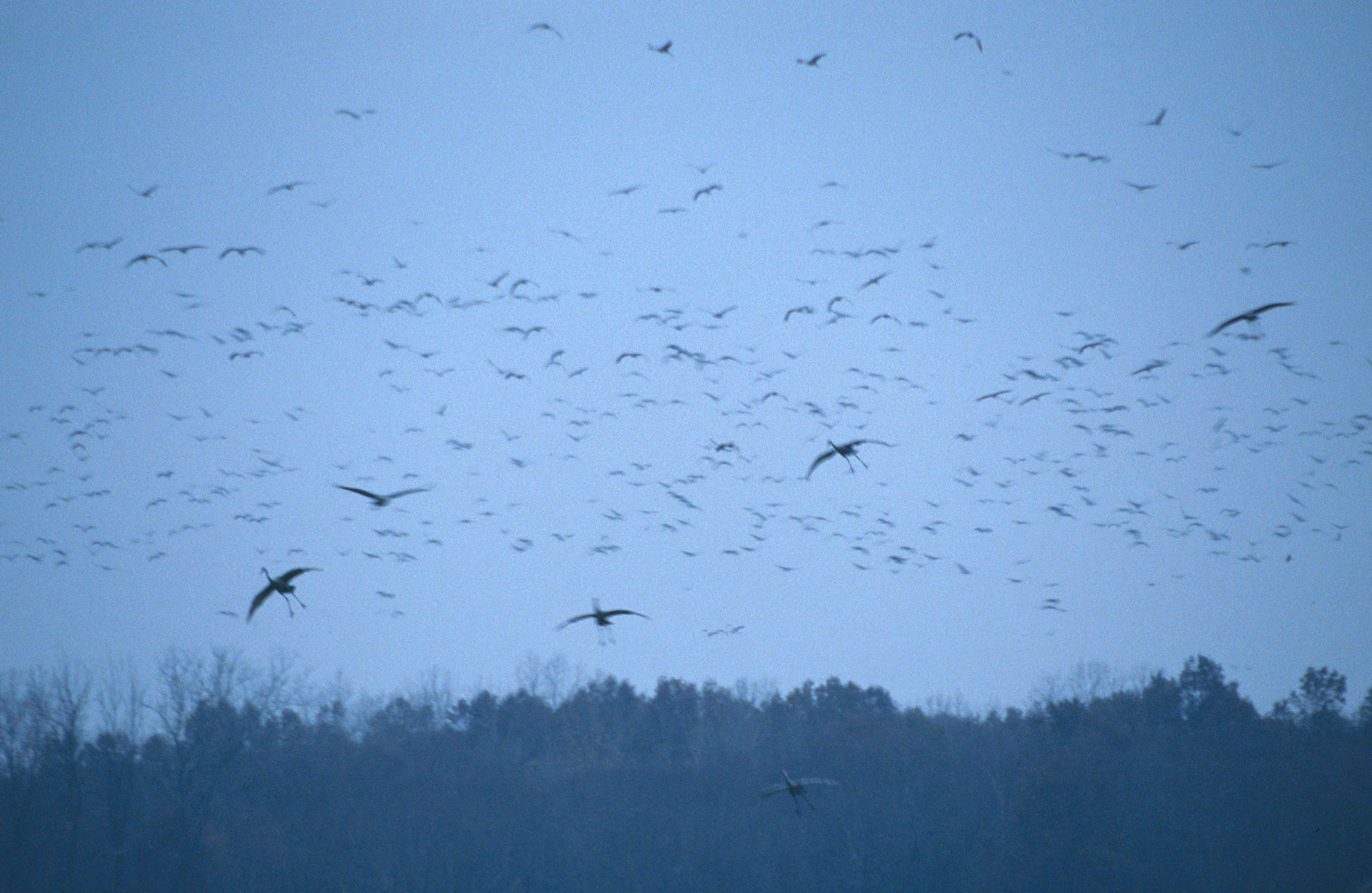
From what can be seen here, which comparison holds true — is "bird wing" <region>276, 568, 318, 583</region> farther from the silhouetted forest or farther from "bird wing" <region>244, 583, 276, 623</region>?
the silhouetted forest

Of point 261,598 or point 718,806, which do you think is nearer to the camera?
point 261,598

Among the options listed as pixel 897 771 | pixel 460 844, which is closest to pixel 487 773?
pixel 460 844

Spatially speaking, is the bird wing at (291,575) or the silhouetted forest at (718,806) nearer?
the bird wing at (291,575)

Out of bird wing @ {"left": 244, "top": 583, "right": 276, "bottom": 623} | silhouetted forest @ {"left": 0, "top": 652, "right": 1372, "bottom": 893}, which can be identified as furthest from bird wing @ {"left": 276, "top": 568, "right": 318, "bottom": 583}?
silhouetted forest @ {"left": 0, "top": 652, "right": 1372, "bottom": 893}

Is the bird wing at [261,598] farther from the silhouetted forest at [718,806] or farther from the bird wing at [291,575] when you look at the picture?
the silhouetted forest at [718,806]

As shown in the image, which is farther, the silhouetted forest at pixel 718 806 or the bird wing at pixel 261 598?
the silhouetted forest at pixel 718 806

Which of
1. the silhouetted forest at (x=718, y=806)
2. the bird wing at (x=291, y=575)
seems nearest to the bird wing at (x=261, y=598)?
the bird wing at (x=291, y=575)

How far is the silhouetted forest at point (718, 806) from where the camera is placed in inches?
1773

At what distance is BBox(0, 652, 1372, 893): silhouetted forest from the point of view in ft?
148

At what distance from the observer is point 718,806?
54.3 metres

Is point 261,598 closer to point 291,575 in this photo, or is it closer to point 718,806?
point 291,575

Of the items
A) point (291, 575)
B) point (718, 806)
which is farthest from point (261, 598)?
point (718, 806)

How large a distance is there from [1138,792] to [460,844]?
1137 inches

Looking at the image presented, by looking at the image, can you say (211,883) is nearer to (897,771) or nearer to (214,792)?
(214,792)
